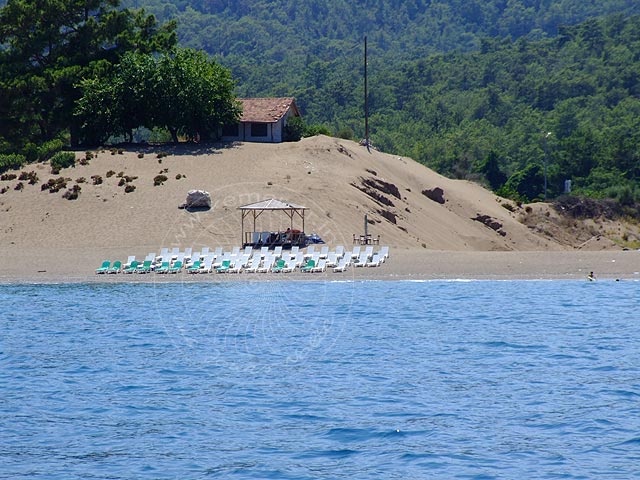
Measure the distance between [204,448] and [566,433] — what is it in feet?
19.0

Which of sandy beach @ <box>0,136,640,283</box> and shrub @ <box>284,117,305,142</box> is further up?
shrub @ <box>284,117,305,142</box>

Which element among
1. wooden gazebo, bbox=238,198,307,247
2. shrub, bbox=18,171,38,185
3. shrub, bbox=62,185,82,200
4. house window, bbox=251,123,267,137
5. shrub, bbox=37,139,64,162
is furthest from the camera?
house window, bbox=251,123,267,137

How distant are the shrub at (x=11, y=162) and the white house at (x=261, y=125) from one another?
1103 cm

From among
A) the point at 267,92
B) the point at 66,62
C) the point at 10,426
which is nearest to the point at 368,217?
the point at 66,62

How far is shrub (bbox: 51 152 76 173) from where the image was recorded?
54.3 meters

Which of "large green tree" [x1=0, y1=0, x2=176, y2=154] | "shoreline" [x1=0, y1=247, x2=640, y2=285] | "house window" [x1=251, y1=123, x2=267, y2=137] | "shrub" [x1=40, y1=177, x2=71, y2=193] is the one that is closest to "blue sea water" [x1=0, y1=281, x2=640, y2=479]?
"shoreline" [x1=0, y1=247, x2=640, y2=285]

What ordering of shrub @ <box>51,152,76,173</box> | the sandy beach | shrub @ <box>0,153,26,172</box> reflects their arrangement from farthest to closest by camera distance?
1. shrub @ <box>0,153,26,172</box>
2. shrub @ <box>51,152,76,173</box>
3. the sandy beach

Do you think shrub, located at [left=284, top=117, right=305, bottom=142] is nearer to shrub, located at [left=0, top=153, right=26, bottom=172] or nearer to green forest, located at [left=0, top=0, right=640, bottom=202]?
green forest, located at [left=0, top=0, right=640, bottom=202]

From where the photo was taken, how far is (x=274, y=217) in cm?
4675

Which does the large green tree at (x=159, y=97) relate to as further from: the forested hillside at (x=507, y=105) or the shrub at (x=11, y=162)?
the forested hillside at (x=507, y=105)

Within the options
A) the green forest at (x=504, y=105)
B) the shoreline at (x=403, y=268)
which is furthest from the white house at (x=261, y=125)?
the shoreline at (x=403, y=268)

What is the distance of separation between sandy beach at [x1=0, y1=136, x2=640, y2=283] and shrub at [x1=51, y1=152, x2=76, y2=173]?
524 millimetres

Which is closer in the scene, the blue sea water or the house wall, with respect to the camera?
the blue sea water

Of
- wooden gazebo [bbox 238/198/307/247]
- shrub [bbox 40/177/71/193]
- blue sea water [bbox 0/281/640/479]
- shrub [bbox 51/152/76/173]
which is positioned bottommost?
blue sea water [bbox 0/281/640/479]
